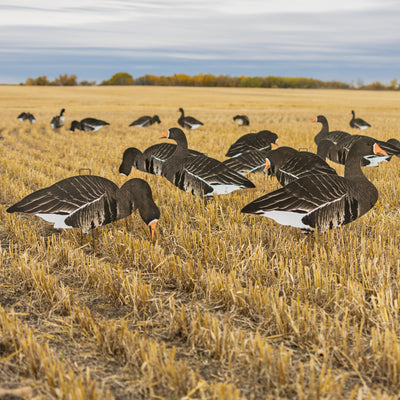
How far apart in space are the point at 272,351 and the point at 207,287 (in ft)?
4.34

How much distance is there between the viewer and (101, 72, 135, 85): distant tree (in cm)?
10044

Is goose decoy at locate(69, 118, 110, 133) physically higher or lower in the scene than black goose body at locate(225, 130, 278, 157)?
higher

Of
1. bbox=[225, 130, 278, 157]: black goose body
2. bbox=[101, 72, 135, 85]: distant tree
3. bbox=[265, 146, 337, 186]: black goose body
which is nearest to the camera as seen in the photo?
bbox=[265, 146, 337, 186]: black goose body

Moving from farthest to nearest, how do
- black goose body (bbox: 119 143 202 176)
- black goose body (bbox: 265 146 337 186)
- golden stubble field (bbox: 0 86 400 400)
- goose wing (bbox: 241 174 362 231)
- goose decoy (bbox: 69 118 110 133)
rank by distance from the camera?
goose decoy (bbox: 69 118 110 133)
black goose body (bbox: 119 143 202 176)
black goose body (bbox: 265 146 337 186)
goose wing (bbox: 241 174 362 231)
golden stubble field (bbox: 0 86 400 400)

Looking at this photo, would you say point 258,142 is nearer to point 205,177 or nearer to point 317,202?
point 205,177

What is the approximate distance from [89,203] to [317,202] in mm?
2760

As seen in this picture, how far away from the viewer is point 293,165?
7.29 m

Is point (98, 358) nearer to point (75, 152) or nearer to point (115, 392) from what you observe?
point (115, 392)

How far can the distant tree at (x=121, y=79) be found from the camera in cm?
10044

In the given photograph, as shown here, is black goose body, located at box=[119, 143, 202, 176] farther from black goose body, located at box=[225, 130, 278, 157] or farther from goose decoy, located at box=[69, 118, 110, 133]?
goose decoy, located at box=[69, 118, 110, 133]

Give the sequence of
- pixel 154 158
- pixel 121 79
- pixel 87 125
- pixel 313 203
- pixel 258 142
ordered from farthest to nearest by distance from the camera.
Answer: pixel 121 79 < pixel 87 125 < pixel 258 142 < pixel 154 158 < pixel 313 203

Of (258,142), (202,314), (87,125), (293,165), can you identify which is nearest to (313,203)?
(202,314)

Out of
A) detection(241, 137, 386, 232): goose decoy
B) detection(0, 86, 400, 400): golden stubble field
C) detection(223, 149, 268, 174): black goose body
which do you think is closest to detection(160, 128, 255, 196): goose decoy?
detection(0, 86, 400, 400): golden stubble field

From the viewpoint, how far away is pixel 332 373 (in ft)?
10.7
